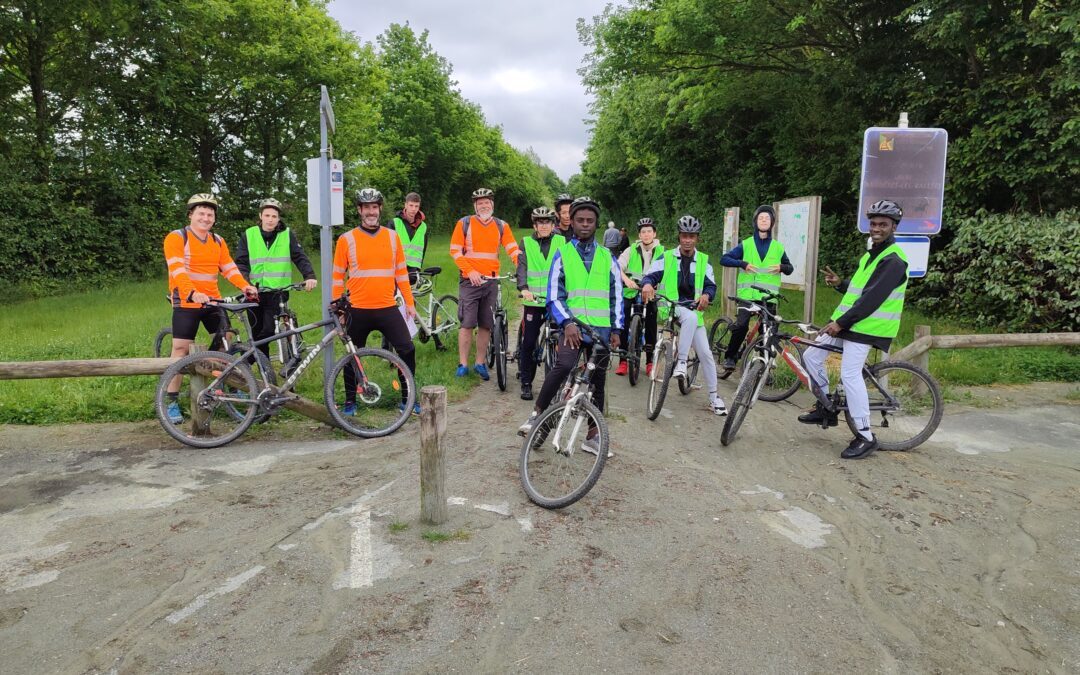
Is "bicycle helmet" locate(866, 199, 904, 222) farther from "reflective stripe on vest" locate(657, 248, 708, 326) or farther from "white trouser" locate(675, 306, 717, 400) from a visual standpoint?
"white trouser" locate(675, 306, 717, 400)

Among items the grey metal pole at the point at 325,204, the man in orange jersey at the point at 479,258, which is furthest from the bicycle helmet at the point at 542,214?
the grey metal pole at the point at 325,204

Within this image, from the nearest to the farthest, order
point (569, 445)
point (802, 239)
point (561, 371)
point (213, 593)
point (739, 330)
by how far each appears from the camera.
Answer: point (213, 593), point (569, 445), point (561, 371), point (739, 330), point (802, 239)

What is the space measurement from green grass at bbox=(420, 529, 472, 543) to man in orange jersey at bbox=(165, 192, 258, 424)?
3.05m

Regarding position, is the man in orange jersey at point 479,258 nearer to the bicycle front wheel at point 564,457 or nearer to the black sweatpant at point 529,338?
the black sweatpant at point 529,338

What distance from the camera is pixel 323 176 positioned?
6168mm

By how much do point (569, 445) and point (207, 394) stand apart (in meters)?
3.10

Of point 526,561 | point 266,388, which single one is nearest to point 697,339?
point 526,561

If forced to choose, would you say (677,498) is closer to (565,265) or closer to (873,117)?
(565,265)

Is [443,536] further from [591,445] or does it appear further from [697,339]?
[697,339]

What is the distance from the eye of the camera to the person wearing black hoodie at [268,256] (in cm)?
699

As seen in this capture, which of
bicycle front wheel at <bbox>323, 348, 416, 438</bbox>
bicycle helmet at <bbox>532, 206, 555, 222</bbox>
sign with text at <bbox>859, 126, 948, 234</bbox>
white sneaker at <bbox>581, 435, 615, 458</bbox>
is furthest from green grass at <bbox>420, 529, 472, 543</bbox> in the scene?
sign with text at <bbox>859, 126, 948, 234</bbox>

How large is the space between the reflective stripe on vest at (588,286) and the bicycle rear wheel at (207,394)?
284 cm

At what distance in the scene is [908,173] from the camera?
8.98 m

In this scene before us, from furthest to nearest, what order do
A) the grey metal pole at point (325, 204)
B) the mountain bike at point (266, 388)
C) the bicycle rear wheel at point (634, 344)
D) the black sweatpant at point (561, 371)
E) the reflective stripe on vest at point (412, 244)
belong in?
the reflective stripe on vest at point (412, 244), the bicycle rear wheel at point (634, 344), the grey metal pole at point (325, 204), the mountain bike at point (266, 388), the black sweatpant at point (561, 371)
